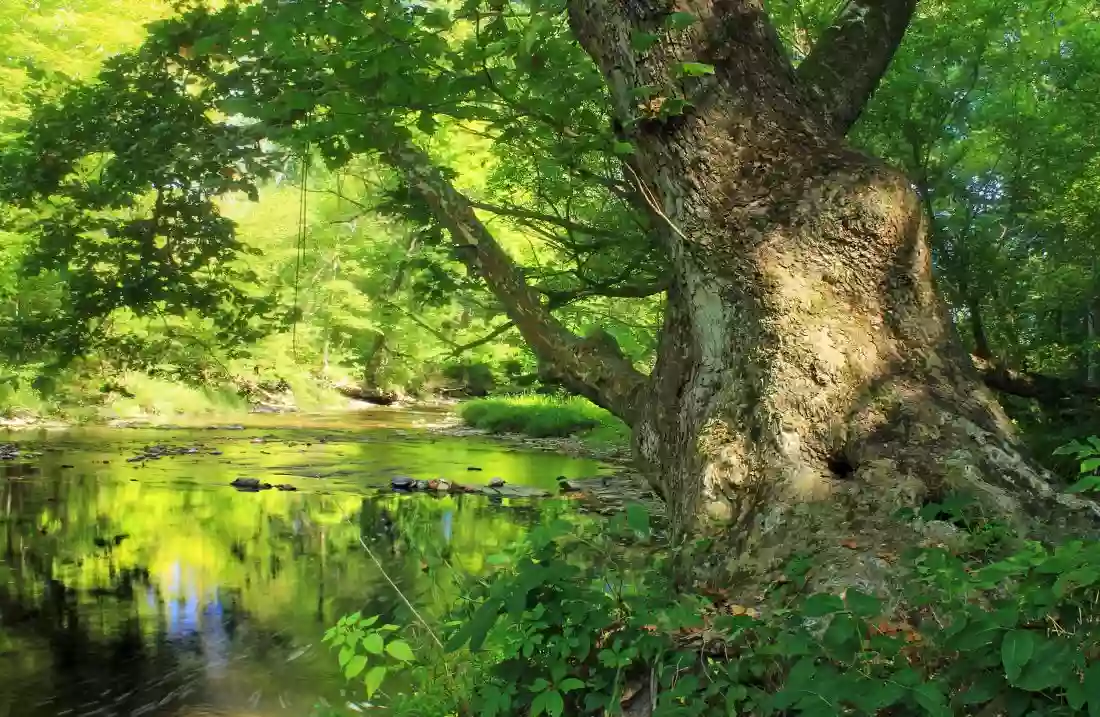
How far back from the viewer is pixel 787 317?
291cm

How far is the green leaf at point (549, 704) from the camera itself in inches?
81.0

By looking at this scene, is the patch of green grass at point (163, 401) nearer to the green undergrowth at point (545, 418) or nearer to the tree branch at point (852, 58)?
the green undergrowth at point (545, 418)

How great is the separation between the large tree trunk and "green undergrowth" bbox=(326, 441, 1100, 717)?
0.63 feet

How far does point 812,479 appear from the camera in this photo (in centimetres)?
271

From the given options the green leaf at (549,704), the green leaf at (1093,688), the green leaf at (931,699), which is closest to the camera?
the green leaf at (1093,688)

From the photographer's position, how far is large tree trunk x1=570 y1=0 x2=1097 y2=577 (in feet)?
8.71

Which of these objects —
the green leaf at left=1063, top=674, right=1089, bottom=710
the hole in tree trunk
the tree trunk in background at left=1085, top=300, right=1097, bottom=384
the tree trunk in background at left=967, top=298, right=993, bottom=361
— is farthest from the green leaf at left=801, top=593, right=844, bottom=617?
the tree trunk in background at left=1085, top=300, right=1097, bottom=384

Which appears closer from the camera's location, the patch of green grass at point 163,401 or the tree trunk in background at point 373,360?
the patch of green grass at point 163,401

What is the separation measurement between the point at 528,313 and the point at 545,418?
16001 mm

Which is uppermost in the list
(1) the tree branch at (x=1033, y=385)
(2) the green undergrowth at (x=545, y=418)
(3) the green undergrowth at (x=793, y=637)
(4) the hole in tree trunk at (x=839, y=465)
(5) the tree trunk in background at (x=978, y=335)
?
(5) the tree trunk in background at (x=978, y=335)

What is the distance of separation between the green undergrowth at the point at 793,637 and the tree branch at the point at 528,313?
176 centimetres

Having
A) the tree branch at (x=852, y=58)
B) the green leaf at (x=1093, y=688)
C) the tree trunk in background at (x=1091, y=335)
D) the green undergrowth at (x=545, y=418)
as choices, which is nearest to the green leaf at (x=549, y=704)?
the green leaf at (x=1093, y=688)

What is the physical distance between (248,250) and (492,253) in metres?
3.21

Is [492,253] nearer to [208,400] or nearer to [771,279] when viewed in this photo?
[771,279]
